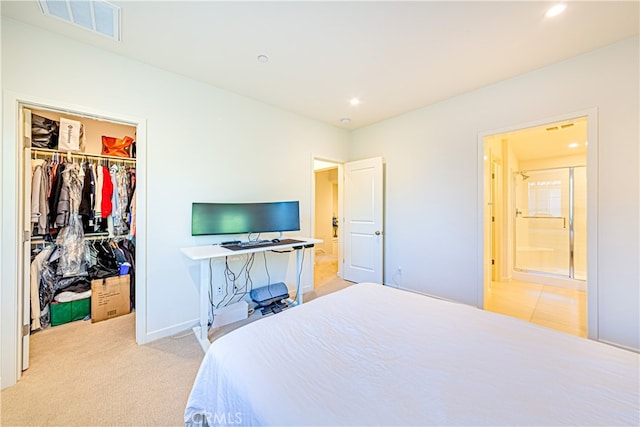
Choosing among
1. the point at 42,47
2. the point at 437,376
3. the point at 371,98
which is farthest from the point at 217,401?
the point at 371,98

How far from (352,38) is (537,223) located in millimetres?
5502

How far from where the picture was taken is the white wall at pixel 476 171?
2047mm

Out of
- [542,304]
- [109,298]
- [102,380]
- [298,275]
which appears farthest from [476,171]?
[109,298]

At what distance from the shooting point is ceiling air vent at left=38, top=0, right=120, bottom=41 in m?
1.62

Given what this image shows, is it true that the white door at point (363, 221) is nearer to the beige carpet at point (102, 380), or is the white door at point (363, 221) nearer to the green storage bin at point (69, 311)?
the beige carpet at point (102, 380)

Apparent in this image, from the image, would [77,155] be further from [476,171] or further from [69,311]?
[476,171]

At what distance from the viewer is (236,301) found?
2922 millimetres

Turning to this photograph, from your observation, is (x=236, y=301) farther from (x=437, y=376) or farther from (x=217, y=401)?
(x=437, y=376)

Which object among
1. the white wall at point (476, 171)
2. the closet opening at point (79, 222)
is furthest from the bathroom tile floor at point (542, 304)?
the closet opening at point (79, 222)

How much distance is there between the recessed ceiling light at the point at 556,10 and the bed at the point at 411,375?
2.15 m

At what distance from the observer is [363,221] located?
3965mm

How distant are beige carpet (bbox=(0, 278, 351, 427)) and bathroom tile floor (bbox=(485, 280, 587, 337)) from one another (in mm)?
3343

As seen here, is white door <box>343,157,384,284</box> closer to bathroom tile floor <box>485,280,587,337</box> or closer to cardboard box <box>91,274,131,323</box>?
bathroom tile floor <box>485,280,587,337</box>

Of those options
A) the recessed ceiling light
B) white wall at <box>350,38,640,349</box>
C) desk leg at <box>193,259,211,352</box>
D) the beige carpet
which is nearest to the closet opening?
the beige carpet
